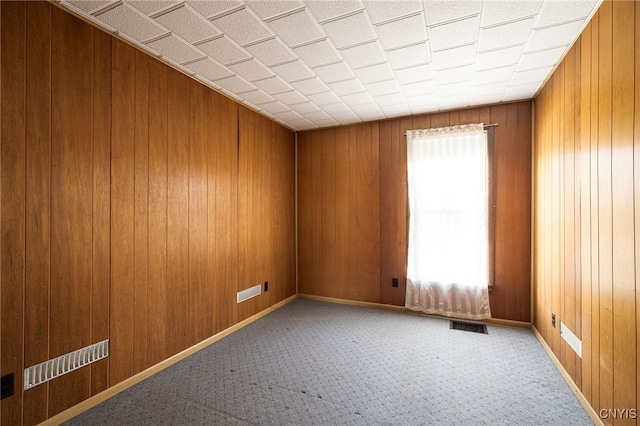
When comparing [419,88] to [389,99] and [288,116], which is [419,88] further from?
[288,116]

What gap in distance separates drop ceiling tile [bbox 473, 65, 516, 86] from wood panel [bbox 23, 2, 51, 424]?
10.9ft

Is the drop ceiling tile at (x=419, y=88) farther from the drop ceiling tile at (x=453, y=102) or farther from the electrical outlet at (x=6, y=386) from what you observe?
the electrical outlet at (x=6, y=386)

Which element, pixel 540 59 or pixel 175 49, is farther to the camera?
pixel 540 59

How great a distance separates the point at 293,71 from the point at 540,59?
213 cm

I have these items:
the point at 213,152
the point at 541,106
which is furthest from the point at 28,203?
the point at 541,106

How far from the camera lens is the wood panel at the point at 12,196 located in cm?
160

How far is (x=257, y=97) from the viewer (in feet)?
10.7

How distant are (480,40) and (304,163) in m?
2.89

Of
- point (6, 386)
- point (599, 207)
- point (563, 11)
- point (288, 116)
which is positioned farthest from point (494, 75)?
point (6, 386)

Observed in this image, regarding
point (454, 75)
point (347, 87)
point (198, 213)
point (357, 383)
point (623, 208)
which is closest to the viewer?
point (623, 208)

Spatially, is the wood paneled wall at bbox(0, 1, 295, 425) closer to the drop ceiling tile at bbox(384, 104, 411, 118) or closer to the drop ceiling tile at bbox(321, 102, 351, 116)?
the drop ceiling tile at bbox(321, 102, 351, 116)

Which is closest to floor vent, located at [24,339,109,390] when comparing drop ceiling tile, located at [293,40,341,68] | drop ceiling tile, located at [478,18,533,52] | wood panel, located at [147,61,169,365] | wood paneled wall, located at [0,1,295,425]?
wood paneled wall, located at [0,1,295,425]

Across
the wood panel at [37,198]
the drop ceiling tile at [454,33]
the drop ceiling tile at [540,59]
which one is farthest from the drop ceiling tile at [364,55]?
the wood panel at [37,198]

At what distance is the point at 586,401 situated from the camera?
75.4 inches
